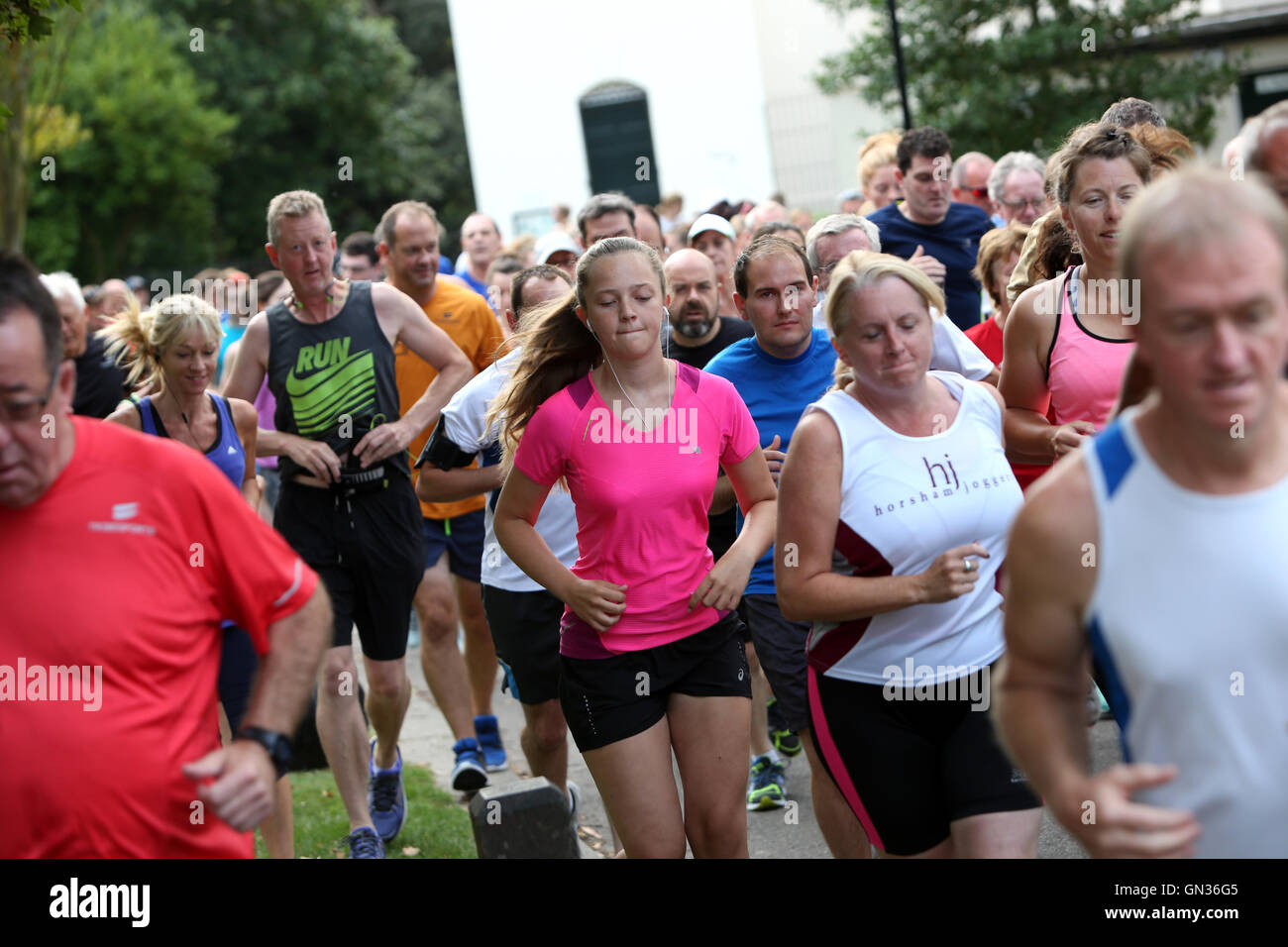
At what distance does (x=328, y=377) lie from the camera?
6672 mm

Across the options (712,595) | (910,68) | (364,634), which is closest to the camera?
(712,595)

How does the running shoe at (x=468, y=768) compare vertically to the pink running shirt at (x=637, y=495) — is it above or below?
below

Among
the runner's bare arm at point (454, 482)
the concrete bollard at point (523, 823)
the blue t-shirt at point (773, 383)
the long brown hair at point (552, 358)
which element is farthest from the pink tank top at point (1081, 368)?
the runner's bare arm at point (454, 482)

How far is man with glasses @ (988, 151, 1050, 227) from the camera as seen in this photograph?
332 inches

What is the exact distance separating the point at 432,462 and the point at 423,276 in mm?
2412

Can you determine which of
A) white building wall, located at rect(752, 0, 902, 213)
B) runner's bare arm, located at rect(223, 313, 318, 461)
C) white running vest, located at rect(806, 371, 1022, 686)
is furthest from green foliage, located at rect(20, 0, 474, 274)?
white running vest, located at rect(806, 371, 1022, 686)

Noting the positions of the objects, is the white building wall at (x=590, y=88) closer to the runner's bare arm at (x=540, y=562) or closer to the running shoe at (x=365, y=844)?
the running shoe at (x=365, y=844)

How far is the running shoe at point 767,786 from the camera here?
6867 millimetres

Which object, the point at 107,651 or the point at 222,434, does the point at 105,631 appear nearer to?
the point at 107,651

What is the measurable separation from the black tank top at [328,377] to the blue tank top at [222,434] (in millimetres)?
669

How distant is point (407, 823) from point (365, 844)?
77 cm
